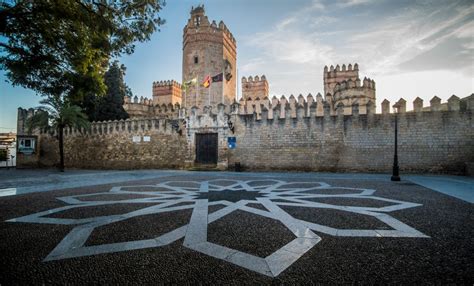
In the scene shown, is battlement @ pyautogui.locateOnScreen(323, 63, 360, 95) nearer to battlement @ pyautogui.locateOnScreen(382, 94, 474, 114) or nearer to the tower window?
battlement @ pyautogui.locateOnScreen(382, 94, 474, 114)

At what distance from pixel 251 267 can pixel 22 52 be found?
8637 millimetres

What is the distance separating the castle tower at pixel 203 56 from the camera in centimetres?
2906

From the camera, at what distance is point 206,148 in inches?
728

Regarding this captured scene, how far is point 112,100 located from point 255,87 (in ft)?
76.3

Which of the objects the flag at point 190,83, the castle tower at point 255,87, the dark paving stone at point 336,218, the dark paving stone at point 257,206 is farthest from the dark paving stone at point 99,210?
the castle tower at point 255,87

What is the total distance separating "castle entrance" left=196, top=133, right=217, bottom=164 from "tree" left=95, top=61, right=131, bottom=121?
16541 mm

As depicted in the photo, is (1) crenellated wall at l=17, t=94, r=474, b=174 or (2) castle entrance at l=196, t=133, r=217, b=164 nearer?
(1) crenellated wall at l=17, t=94, r=474, b=174

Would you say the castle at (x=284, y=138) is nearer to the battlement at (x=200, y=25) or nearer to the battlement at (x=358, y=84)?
the battlement at (x=358, y=84)

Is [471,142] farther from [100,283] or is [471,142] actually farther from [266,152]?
[100,283]

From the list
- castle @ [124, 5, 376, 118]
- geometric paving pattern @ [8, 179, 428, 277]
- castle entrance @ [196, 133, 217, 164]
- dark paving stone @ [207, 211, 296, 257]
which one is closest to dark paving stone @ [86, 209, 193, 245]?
geometric paving pattern @ [8, 179, 428, 277]

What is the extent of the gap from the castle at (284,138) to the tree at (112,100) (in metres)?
5.48

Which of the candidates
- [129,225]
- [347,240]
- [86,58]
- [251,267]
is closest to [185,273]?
[251,267]

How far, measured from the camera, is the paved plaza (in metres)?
2.25

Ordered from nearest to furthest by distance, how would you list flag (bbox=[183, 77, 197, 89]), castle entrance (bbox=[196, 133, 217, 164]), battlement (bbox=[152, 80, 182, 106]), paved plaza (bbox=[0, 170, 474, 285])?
paved plaza (bbox=[0, 170, 474, 285]), castle entrance (bbox=[196, 133, 217, 164]), flag (bbox=[183, 77, 197, 89]), battlement (bbox=[152, 80, 182, 106])
